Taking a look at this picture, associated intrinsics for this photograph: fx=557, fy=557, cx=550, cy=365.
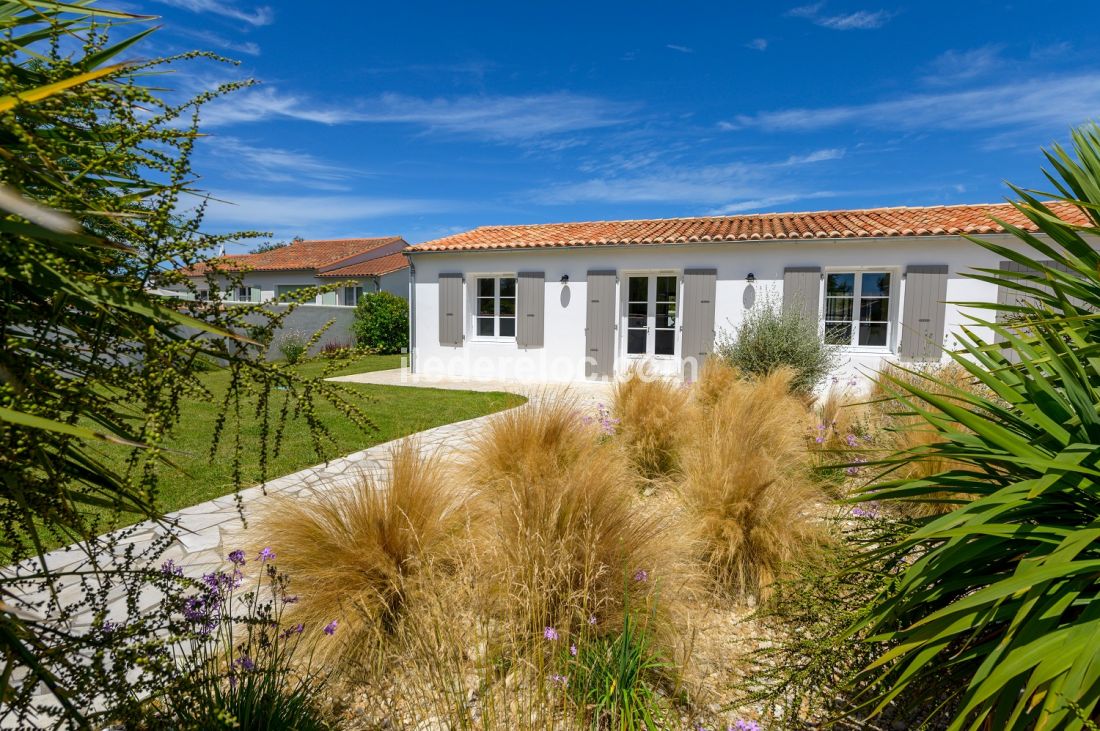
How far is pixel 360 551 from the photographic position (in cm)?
266

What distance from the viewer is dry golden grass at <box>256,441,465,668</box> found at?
8.16 ft

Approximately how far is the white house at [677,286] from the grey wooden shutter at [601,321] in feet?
0.09

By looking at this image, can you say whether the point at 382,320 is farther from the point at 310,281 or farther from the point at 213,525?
the point at 213,525

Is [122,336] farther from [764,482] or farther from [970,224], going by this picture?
[970,224]

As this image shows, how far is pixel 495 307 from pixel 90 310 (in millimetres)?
12950

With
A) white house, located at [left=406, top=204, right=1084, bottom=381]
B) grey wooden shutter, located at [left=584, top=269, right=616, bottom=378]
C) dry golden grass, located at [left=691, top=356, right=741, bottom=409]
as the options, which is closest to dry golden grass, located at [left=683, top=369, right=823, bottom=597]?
dry golden grass, located at [left=691, top=356, right=741, bottom=409]

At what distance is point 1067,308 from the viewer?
204 centimetres

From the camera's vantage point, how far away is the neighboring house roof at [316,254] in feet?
84.3

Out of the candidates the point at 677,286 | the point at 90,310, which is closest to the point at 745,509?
the point at 90,310

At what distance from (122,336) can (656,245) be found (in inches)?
458

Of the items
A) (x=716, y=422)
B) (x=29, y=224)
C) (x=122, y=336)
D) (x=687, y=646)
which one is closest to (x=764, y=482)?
(x=716, y=422)

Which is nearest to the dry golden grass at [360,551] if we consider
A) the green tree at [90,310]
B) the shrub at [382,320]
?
the green tree at [90,310]

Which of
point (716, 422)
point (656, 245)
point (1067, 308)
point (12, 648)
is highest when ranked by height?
point (656, 245)

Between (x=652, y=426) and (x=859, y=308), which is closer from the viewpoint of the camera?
(x=652, y=426)
